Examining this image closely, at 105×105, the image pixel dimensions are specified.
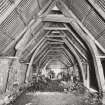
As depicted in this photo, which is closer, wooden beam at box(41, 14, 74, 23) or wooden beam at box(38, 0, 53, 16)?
wooden beam at box(38, 0, 53, 16)

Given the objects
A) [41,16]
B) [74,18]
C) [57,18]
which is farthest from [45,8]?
[74,18]

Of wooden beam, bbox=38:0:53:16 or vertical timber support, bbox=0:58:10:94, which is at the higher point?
wooden beam, bbox=38:0:53:16

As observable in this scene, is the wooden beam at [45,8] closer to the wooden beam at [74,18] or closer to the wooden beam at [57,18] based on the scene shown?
the wooden beam at [57,18]

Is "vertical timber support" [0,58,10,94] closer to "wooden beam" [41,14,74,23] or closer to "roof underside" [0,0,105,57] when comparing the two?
"roof underside" [0,0,105,57]

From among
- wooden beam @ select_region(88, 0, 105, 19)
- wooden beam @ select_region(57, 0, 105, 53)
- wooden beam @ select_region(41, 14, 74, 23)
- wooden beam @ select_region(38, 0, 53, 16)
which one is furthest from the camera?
wooden beam @ select_region(41, 14, 74, 23)

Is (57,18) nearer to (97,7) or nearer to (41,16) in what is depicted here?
(41,16)

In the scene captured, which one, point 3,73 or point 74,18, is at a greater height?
point 74,18

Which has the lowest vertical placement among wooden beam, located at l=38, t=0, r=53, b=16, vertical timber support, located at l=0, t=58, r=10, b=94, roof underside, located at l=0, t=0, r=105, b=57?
vertical timber support, located at l=0, t=58, r=10, b=94

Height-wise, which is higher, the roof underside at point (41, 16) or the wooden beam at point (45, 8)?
the wooden beam at point (45, 8)

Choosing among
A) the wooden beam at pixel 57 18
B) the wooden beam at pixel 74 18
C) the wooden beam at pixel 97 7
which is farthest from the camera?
the wooden beam at pixel 57 18

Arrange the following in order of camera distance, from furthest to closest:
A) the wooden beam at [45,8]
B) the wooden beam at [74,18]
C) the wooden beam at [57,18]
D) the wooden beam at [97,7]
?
1. the wooden beam at [57,18]
2. the wooden beam at [74,18]
3. the wooden beam at [45,8]
4. the wooden beam at [97,7]

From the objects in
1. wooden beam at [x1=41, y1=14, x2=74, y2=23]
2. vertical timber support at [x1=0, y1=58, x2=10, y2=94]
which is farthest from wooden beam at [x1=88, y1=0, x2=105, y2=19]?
vertical timber support at [x1=0, y1=58, x2=10, y2=94]

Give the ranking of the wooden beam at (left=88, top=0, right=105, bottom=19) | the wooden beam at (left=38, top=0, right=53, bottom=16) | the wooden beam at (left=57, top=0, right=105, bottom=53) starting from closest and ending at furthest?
the wooden beam at (left=88, top=0, right=105, bottom=19)
the wooden beam at (left=38, top=0, right=53, bottom=16)
the wooden beam at (left=57, top=0, right=105, bottom=53)

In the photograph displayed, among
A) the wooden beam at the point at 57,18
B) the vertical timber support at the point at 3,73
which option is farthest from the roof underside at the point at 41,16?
the vertical timber support at the point at 3,73
